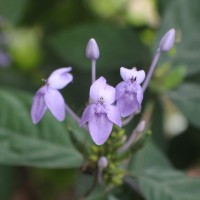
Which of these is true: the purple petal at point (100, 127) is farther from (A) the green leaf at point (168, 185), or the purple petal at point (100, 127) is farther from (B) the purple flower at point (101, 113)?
(A) the green leaf at point (168, 185)

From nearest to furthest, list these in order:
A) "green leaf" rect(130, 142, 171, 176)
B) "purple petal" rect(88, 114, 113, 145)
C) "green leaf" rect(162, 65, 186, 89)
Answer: "purple petal" rect(88, 114, 113, 145) → "green leaf" rect(130, 142, 171, 176) → "green leaf" rect(162, 65, 186, 89)

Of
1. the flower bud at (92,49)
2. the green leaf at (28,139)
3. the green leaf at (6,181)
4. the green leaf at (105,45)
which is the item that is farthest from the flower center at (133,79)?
the green leaf at (6,181)

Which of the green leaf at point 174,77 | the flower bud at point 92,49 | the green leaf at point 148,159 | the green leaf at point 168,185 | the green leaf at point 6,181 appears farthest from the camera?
the green leaf at point 6,181

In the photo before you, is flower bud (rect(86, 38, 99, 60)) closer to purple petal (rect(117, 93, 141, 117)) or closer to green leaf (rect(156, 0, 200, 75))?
purple petal (rect(117, 93, 141, 117))

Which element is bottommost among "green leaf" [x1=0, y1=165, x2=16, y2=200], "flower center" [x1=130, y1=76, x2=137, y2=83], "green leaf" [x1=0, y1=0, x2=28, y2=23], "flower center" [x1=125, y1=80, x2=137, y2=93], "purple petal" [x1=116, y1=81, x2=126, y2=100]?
"green leaf" [x1=0, y1=165, x2=16, y2=200]

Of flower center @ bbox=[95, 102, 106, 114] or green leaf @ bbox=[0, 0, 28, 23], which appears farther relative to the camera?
green leaf @ bbox=[0, 0, 28, 23]

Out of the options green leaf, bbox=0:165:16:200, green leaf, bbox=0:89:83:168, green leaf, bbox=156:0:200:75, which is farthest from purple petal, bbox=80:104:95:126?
green leaf, bbox=0:165:16:200

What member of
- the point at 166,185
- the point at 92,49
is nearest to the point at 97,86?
the point at 92,49
